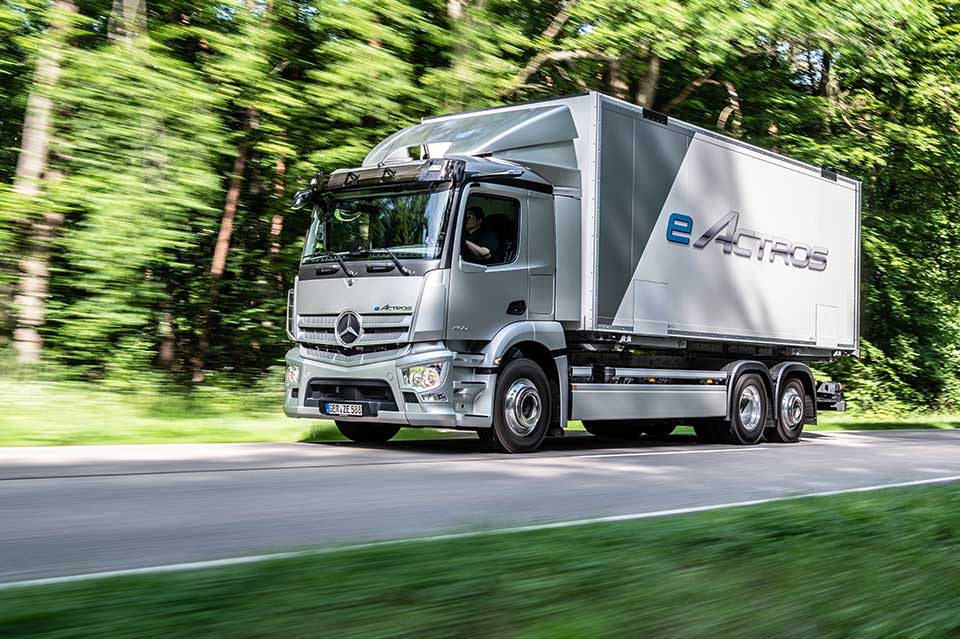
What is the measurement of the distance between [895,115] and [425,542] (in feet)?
77.1

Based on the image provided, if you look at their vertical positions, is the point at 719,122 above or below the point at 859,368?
above

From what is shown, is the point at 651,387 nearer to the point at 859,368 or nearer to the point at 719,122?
the point at 719,122

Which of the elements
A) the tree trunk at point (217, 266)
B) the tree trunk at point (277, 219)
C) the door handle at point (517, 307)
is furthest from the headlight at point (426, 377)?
the tree trunk at point (217, 266)

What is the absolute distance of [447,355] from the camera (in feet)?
37.5

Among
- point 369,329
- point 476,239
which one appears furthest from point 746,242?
point 369,329

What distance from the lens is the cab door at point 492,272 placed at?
11539 millimetres

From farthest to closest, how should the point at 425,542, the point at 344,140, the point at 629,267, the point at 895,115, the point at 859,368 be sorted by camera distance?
the point at 859,368, the point at 895,115, the point at 344,140, the point at 629,267, the point at 425,542

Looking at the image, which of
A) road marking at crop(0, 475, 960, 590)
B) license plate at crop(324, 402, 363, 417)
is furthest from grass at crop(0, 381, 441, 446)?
road marking at crop(0, 475, 960, 590)

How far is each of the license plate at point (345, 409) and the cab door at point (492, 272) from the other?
1.31 meters

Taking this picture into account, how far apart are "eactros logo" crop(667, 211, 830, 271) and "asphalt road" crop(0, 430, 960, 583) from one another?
274cm

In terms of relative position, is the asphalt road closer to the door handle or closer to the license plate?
the license plate

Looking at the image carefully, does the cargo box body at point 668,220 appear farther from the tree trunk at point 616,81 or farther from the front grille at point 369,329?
the tree trunk at point 616,81

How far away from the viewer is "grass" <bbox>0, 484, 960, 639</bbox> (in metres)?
3.58

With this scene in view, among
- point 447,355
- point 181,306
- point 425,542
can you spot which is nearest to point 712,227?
point 447,355
